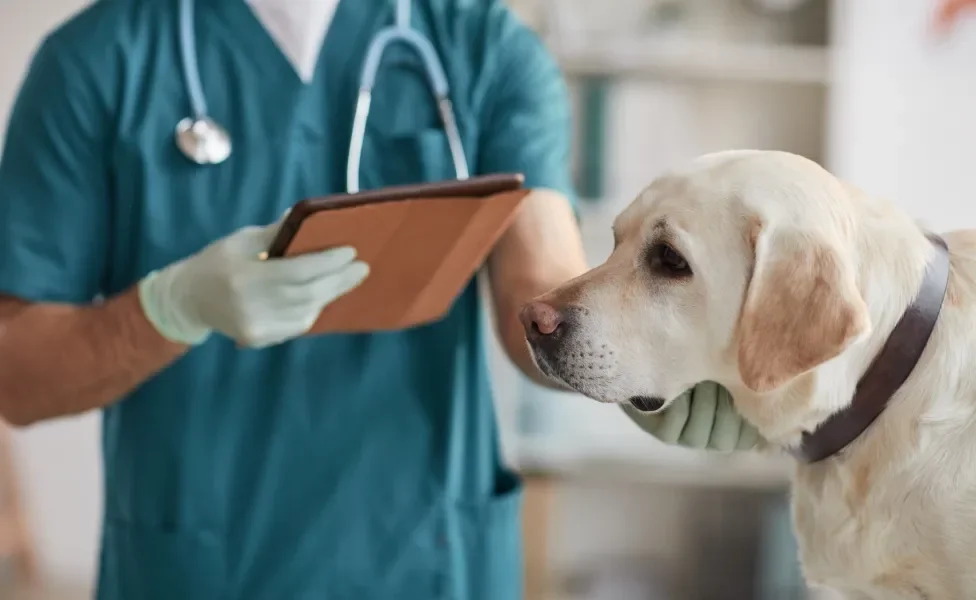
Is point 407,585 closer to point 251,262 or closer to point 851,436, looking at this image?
point 251,262

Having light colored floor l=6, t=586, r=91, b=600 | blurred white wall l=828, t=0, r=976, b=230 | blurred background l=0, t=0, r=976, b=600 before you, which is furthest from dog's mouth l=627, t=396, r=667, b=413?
light colored floor l=6, t=586, r=91, b=600

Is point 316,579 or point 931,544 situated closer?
point 931,544

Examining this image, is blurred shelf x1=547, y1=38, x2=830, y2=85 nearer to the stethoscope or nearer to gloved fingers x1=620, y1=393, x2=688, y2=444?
the stethoscope

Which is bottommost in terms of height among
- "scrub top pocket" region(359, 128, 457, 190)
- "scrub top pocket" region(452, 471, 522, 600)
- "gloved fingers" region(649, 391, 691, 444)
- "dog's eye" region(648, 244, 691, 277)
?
"scrub top pocket" region(452, 471, 522, 600)

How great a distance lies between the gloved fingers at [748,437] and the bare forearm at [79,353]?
1.78 ft

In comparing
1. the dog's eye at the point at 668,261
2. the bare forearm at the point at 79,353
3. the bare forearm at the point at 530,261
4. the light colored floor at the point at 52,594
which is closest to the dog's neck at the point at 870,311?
the dog's eye at the point at 668,261

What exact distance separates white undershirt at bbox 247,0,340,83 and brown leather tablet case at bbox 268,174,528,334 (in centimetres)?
26

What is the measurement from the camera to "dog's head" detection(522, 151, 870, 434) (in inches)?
25.8

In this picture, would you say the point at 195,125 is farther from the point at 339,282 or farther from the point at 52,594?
the point at 52,594

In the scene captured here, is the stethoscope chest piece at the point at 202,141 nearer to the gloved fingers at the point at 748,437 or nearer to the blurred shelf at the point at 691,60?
the gloved fingers at the point at 748,437

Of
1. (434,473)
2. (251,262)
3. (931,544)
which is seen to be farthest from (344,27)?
(931,544)

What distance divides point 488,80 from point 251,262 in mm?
339

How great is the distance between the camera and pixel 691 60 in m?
2.01

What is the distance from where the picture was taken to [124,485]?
0.98 m
